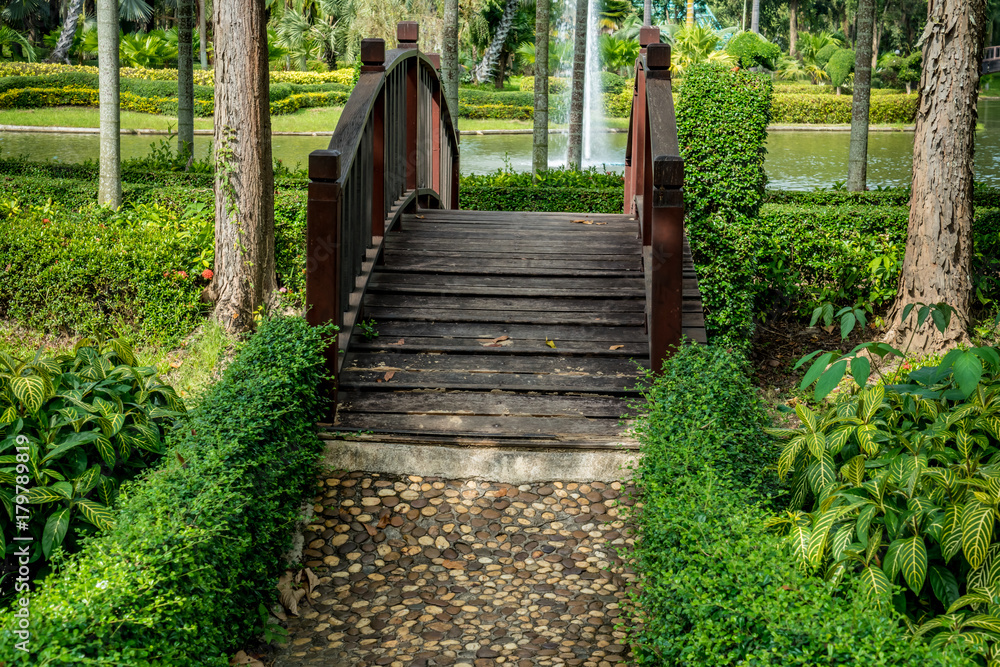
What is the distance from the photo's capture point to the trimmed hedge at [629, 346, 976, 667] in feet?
6.89

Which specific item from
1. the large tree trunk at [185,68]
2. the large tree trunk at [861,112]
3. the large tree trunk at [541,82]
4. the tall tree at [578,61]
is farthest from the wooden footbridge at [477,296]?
the tall tree at [578,61]

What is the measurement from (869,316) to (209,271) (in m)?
5.48

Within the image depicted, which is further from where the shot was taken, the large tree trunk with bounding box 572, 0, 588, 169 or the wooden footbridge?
the large tree trunk with bounding box 572, 0, 588, 169

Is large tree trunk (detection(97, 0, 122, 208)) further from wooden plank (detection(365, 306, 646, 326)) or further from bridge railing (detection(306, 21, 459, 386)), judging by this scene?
wooden plank (detection(365, 306, 646, 326))

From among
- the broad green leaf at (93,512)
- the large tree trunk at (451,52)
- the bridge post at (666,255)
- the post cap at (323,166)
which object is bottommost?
the broad green leaf at (93,512)

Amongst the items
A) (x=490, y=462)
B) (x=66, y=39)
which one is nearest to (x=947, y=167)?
(x=490, y=462)

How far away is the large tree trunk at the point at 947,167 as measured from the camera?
6.56 metres

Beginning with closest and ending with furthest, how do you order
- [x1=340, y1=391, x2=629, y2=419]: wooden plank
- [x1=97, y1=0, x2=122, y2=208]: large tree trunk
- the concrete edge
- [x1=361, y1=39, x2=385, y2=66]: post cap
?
the concrete edge, [x1=340, y1=391, x2=629, y2=419]: wooden plank, [x1=361, y1=39, x2=385, y2=66]: post cap, [x1=97, y1=0, x2=122, y2=208]: large tree trunk

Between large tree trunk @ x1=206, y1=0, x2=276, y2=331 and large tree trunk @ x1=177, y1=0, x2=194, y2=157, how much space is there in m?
3.51

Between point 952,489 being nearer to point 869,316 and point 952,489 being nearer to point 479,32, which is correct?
point 869,316

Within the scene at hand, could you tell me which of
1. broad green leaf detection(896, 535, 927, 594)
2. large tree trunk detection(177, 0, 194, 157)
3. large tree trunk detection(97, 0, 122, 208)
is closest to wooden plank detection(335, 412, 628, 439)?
broad green leaf detection(896, 535, 927, 594)

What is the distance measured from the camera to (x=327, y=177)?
4195mm

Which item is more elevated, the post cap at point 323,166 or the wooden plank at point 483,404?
the post cap at point 323,166
